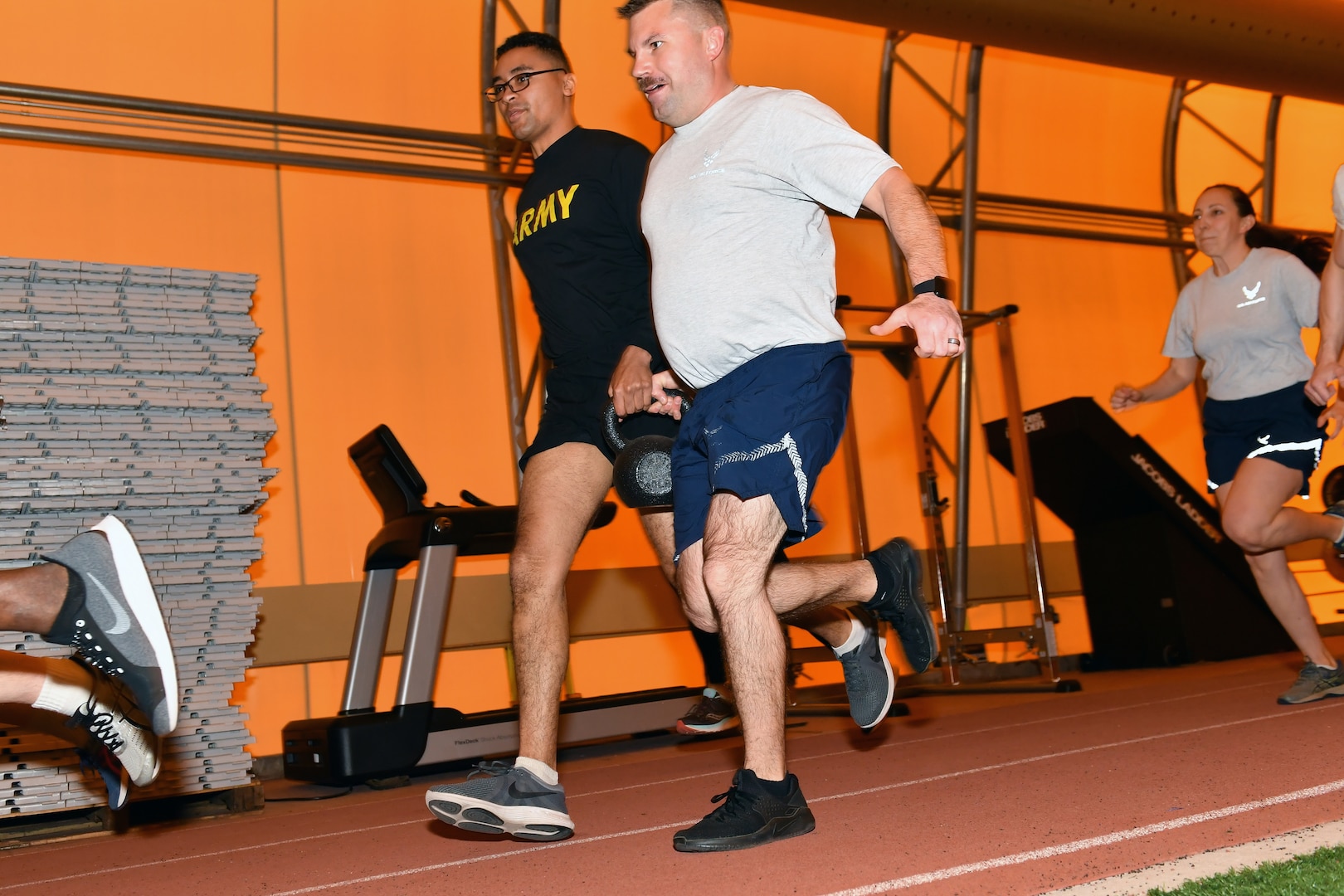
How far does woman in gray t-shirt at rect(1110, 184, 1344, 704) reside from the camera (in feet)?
12.7

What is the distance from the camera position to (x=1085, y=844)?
192cm

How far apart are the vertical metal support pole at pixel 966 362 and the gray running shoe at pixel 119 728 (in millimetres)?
5445

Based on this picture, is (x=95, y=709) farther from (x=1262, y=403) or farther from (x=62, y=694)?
(x=1262, y=403)

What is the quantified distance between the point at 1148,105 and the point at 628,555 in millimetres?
5531

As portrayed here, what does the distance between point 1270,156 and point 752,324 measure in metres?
8.19

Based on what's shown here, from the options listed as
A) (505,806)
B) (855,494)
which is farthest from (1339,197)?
(855,494)

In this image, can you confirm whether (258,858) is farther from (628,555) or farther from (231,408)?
(628,555)

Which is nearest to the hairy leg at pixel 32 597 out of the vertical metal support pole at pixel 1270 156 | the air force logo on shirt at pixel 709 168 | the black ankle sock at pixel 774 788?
the black ankle sock at pixel 774 788

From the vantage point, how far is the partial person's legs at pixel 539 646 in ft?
7.60

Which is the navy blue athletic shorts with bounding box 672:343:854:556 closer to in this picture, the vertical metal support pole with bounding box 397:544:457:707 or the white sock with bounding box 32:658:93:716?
the white sock with bounding box 32:658:93:716

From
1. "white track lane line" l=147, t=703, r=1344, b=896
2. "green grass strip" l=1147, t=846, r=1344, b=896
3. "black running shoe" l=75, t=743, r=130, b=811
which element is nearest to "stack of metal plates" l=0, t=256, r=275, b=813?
"white track lane line" l=147, t=703, r=1344, b=896

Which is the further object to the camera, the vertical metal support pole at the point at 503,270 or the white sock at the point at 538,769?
the vertical metal support pole at the point at 503,270

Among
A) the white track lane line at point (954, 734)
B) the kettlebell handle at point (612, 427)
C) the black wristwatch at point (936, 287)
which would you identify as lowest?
the white track lane line at point (954, 734)

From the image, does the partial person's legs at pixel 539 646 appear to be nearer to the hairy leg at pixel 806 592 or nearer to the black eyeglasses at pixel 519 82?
the hairy leg at pixel 806 592
